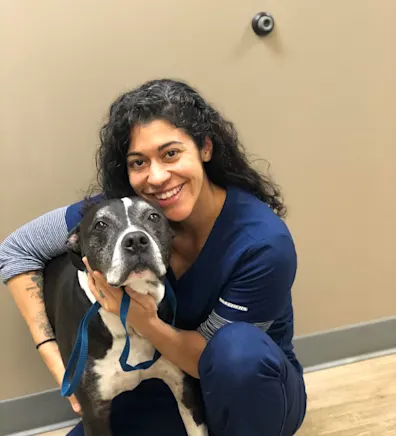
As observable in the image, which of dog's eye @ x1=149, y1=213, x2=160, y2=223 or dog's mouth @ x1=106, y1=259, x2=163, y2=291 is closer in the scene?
dog's mouth @ x1=106, y1=259, x2=163, y2=291

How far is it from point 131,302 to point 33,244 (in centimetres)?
47

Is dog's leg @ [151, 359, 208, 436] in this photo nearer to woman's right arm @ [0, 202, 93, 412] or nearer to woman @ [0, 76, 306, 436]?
woman @ [0, 76, 306, 436]

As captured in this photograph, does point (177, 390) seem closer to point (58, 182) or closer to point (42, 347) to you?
point (42, 347)

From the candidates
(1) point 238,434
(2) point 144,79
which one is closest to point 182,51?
(2) point 144,79

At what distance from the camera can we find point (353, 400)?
2.06 metres

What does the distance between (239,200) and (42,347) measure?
740 mm

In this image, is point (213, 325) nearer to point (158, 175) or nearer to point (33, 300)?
point (158, 175)

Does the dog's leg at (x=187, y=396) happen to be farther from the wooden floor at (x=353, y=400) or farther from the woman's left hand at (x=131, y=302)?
the wooden floor at (x=353, y=400)

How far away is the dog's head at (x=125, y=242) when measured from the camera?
52.1 inches

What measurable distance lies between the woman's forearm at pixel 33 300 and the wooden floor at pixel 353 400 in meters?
0.53

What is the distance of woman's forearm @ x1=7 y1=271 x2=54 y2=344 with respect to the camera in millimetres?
1744

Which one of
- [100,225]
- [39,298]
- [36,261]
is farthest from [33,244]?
[100,225]

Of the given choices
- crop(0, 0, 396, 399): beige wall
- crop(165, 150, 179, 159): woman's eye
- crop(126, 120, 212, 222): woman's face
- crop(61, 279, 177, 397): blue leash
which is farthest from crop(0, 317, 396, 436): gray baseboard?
crop(165, 150, 179, 159): woman's eye

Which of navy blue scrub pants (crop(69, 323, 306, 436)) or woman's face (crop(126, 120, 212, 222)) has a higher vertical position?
woman's face (crop(126, 120, 212, 222))
